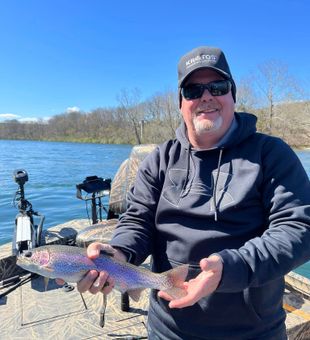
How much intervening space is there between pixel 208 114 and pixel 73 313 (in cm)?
286

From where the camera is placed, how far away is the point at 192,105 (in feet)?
6.51

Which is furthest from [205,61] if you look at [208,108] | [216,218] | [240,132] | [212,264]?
[212,264]

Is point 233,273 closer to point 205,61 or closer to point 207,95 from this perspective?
point 207,95

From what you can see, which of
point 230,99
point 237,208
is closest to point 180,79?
point 230,99

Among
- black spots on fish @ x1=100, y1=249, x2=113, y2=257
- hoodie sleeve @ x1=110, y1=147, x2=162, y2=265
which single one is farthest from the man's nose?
black spots on fish @ x1=100, y1=249, x2=113, y2=257

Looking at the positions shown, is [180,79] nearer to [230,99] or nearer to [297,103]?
[230,99]

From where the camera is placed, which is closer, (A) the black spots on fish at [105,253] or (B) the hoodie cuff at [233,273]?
(B) the hoodie cuff at [233,273]

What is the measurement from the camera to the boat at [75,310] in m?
3.23

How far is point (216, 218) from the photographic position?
1.67 m

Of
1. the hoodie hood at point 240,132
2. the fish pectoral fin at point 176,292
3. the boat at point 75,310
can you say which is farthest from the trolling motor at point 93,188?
the fish pectoral fin at point 176,292

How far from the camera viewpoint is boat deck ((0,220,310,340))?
3.22 m

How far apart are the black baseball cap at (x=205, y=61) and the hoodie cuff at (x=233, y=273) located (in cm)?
104

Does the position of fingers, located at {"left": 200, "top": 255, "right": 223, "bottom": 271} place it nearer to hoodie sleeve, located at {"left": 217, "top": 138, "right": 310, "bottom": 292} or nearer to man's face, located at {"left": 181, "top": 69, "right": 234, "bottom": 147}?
hoodie sleeve, located at {"left": 217, "top": 138, "right": 310, "bottom": 292}

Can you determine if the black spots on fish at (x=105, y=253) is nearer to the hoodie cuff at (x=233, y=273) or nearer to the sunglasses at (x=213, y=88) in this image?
the hoodie cuff at (x=233, y=273)
